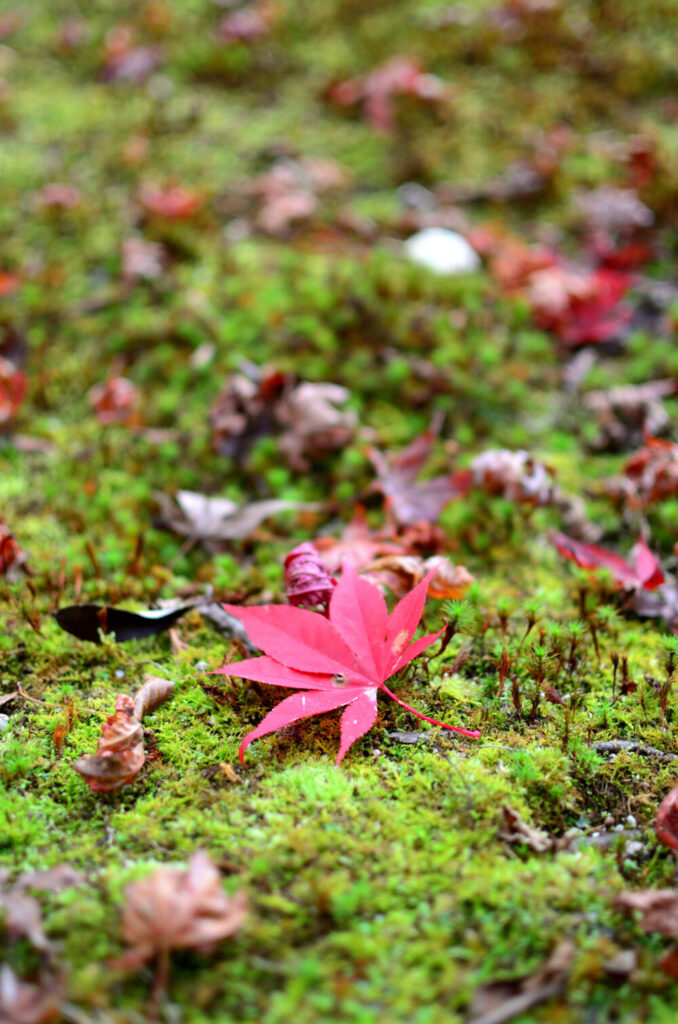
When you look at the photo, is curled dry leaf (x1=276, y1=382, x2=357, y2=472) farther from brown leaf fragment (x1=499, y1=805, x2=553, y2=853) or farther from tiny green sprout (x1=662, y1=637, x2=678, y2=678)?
brown leaf fragment (x1=499, y1=805, x2=553, y2=853)

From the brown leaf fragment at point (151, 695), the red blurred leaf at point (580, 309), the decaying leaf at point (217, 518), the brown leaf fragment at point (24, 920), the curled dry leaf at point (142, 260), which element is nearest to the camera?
the brown leaf fragment at point (24, 920)

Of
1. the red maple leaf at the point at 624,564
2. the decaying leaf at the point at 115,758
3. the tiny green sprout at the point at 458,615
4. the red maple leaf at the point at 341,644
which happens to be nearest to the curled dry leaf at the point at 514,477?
the red maple leaf at the point at 624,564

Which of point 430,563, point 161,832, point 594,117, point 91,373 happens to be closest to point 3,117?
point 91,373

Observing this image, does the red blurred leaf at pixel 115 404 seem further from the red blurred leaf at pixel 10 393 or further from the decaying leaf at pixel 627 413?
the decaying leaf at pixel 627 413

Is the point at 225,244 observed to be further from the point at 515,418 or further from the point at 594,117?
the point at 594,117

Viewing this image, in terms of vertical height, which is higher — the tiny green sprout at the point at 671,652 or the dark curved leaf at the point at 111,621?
the dark curved leaf at the point at 111,621

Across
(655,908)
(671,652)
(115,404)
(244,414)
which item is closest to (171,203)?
(115,404)
